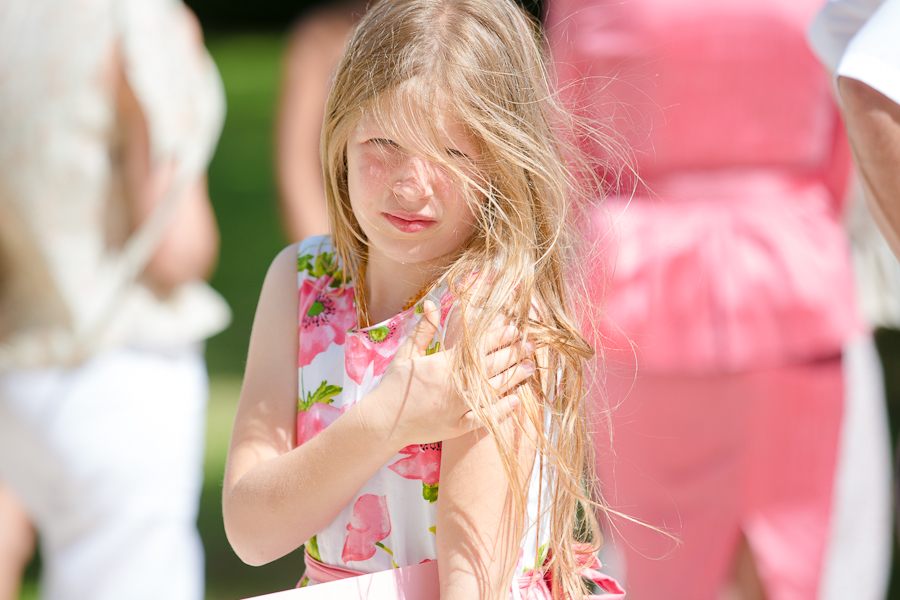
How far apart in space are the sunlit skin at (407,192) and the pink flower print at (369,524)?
0.94 feet

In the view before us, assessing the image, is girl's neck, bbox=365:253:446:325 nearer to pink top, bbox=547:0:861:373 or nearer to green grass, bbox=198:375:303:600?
pink top, bbox=547:0:861:373

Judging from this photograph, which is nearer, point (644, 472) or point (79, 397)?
point (644, 472)

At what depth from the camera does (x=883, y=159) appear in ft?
3.67

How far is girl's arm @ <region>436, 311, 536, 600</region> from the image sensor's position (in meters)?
0.89

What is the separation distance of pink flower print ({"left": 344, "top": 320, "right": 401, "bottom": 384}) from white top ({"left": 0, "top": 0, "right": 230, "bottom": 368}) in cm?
127

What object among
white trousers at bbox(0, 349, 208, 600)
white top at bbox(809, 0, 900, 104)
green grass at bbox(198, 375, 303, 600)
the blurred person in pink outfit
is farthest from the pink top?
green grass at bbox(198, 375, 303, 600)

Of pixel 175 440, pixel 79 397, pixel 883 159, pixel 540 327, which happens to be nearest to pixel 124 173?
pixel 79 397

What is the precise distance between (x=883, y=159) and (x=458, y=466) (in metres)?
0.71

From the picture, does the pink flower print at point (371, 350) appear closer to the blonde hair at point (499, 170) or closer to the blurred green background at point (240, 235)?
the blonde hair at point (499, 170)

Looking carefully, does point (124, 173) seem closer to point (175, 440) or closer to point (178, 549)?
point (175, 440)

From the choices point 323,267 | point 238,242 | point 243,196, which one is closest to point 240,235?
point 238,242

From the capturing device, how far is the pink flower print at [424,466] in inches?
38.2

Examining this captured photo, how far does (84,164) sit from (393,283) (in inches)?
50.6

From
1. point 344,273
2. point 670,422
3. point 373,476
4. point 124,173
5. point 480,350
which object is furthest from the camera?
point 124,173
